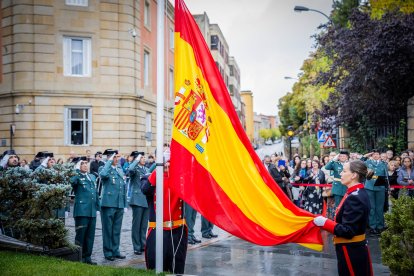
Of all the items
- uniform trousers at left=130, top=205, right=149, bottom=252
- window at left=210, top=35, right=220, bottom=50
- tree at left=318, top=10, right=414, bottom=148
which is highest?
window at left=210, top=35, right=220, bottom=50

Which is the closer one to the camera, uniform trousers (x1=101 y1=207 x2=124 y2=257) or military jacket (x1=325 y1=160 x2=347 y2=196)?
uniform trousers (x1=101 y1=207 x2=124 y2=257)

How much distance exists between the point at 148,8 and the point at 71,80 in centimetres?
787

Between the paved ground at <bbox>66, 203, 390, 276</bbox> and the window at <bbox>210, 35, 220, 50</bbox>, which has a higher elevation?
the window at <bbox>210, 35, 220, 50</bbox>

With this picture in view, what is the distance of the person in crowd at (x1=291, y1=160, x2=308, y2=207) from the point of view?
53.6 feet

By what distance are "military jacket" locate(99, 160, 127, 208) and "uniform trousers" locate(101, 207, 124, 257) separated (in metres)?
0.14

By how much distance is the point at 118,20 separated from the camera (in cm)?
2655

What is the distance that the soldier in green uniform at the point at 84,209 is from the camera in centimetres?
912

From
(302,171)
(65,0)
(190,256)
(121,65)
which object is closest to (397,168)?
(302,171)

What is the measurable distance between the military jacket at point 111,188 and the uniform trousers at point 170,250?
3621 millimetres

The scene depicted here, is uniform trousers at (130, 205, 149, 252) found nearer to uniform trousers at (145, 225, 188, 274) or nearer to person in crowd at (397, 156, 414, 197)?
uniform trousers at (145, 225, 188, 274)

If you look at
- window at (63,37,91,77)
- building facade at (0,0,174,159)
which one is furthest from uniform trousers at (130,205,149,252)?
window at (63,37,91,77)

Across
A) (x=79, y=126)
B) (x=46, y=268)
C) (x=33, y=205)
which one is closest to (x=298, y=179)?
(x=33, y=205)

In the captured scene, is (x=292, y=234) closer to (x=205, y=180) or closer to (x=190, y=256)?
(x=205, y=180)

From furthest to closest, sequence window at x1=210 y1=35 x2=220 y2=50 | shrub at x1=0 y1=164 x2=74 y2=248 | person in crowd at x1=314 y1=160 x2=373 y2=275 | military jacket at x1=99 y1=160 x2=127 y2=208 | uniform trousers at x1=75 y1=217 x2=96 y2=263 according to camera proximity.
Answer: window at x1=210 y1=35 x2=220 y2=50
military jacket at x1=99 y1=160 x2=127 y2=208
uniform trousers at x1=75 y1=217 x2=96 y2=263
shrub at x1=0 y1=164 x2=74 y2=248
person in crowd at x1=314 y1=160 x2=373 y2=275
